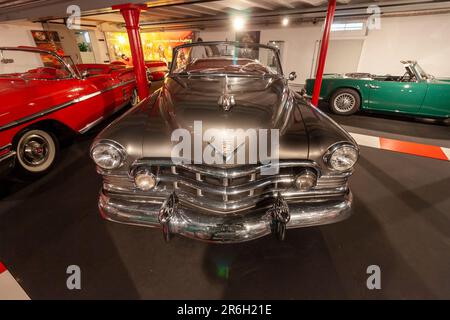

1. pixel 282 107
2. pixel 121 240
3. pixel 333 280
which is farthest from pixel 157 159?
pixel 333 280

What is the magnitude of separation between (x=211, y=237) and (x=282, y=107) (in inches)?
49.4

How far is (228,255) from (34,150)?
2735mm

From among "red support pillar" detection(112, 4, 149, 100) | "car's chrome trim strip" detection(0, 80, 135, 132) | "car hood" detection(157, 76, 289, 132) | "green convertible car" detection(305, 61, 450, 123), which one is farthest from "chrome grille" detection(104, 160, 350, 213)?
"green convertible car" detection(305, 61, 450, 123)

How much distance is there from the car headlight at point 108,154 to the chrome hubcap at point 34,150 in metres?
1.82

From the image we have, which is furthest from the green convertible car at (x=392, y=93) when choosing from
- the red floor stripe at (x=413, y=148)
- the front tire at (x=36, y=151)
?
the front tire at (x=36, y=151)

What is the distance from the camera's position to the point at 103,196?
5.29 feet

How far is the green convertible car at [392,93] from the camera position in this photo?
4.39 metres

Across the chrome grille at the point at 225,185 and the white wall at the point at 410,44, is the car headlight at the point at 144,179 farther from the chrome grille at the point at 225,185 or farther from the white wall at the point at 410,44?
the white wall at the point at 410,44

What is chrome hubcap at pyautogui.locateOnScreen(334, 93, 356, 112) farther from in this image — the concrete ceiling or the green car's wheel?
the concrete ceiling

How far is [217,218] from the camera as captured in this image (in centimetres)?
146

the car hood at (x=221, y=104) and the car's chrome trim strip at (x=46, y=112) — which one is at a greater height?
the car hood at (x=221, y=104)

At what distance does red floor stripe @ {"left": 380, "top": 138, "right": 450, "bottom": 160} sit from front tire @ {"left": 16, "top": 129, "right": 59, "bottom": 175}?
509cm

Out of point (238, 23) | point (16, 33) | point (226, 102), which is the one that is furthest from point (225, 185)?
point (16, 33)

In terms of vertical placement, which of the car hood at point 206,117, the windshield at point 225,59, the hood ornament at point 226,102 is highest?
the windshield at point 225,59
